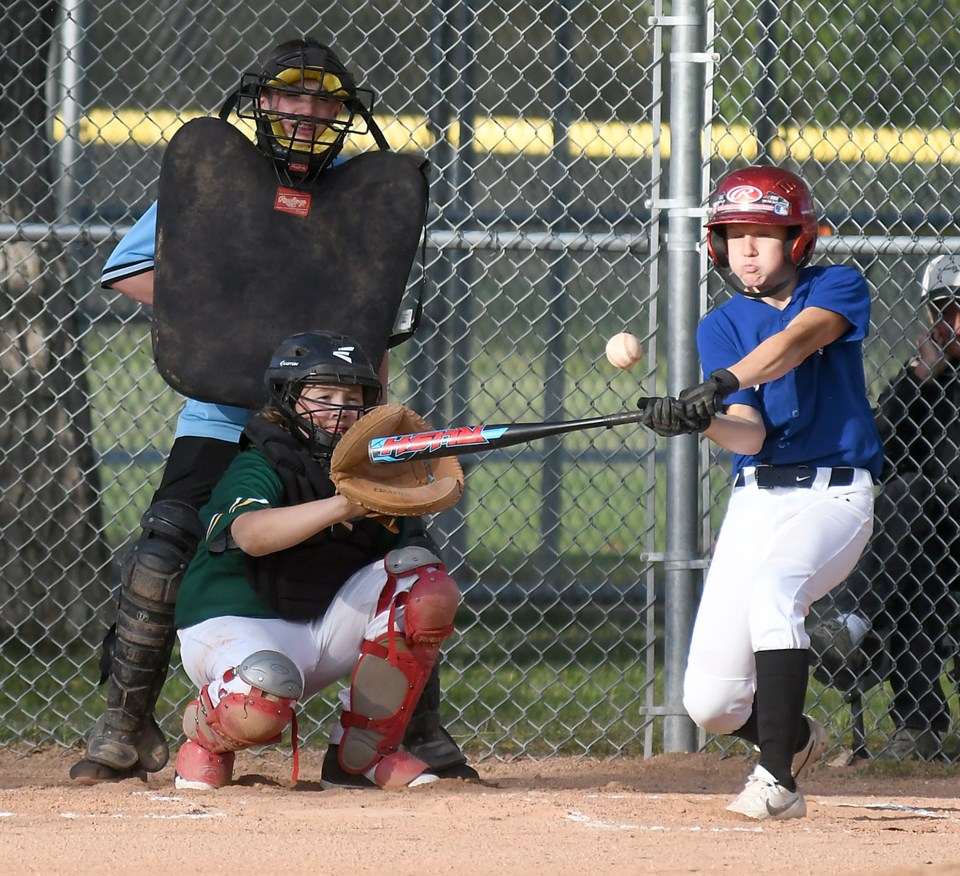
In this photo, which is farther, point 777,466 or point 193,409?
point 193,409

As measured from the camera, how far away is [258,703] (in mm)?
3520

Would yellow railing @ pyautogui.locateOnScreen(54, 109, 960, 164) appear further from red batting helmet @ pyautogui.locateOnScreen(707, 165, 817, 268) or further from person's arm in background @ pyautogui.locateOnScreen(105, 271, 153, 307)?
red batting helmet @ pyautogui.locateOnScreen(707, 165, 817, 268)

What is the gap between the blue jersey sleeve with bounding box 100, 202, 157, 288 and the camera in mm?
3982

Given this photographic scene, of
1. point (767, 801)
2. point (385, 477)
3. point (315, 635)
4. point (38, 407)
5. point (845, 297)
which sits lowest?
point (767, 801)

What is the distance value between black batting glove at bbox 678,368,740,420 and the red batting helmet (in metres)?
0.50

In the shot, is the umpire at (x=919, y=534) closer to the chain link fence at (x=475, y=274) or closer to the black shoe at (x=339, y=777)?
the chain link fence at (x=475, y=274)

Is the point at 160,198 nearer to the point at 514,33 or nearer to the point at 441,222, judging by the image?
the point at 441,222

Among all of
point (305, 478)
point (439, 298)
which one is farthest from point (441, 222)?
point (305, 478)

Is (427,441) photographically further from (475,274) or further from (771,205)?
(475,274)

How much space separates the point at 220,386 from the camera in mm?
3840

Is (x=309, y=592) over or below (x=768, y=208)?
below

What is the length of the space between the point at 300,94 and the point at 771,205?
1.29m

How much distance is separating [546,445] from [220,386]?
145 inches

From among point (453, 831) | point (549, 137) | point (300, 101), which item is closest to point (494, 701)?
point (453, 831)
